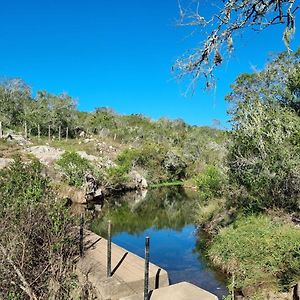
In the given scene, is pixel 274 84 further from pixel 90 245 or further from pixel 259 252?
pixel 90 245

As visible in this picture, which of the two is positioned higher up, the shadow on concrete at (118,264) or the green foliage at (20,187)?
the green foliage at (20,187)

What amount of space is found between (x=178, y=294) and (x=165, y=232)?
14.3m

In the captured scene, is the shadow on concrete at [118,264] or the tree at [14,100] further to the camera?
the tree at [14,100]

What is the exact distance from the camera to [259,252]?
38.3 ft

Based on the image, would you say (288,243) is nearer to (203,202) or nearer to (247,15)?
(247,15)

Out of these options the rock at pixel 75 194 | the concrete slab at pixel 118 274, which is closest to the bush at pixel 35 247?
the concrete slab at pixel 118 274

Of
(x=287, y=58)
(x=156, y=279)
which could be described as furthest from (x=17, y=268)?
(x=287, y=58)

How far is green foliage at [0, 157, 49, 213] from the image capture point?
9.98 meters

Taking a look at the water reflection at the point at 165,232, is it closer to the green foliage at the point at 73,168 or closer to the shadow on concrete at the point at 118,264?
the shadow on concrete at the point at 118,264

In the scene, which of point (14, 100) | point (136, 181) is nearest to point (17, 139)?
point (14, 100)

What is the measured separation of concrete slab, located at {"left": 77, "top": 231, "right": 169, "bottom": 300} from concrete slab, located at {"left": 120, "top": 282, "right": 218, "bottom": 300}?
58 centimetres

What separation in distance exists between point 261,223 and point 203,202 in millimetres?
8536

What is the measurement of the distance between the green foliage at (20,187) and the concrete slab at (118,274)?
86.8 inches

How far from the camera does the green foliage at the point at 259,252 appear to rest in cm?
1010
